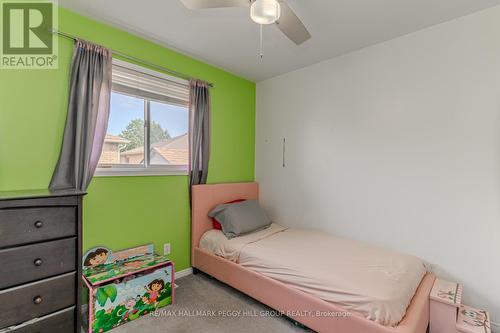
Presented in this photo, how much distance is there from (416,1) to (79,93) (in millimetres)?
2811

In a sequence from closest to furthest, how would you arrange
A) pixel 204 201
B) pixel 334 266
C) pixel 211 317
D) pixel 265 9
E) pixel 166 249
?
pixel 265 9 < pixel 334 266 < pixel 211 317 < pixel 166 249 < pixel 204 201

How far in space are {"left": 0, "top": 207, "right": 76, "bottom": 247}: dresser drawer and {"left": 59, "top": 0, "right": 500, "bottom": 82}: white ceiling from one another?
5.41 ft

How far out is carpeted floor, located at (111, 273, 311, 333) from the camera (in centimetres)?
189

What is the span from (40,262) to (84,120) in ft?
3.69

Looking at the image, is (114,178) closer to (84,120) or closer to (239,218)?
(84,120)

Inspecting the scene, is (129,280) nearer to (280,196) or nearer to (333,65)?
(280,196)

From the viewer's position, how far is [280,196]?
3.34 meters

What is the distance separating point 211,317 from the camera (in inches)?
80.0

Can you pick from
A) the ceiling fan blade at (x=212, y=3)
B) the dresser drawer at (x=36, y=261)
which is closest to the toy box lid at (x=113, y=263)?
the dresser drawer at (x=36, y=261)

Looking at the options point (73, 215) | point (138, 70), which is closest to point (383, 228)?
point (73, 215)

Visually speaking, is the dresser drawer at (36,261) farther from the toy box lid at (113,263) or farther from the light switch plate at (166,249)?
the light switch plate at (166,249)

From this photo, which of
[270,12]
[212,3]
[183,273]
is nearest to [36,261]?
[183,273]

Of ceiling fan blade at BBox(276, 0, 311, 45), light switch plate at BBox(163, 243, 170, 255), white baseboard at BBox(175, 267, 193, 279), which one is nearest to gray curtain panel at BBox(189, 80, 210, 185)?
light switch plate at BBox(163, 243, 170, 255)

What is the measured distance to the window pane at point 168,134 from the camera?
8.48ft
